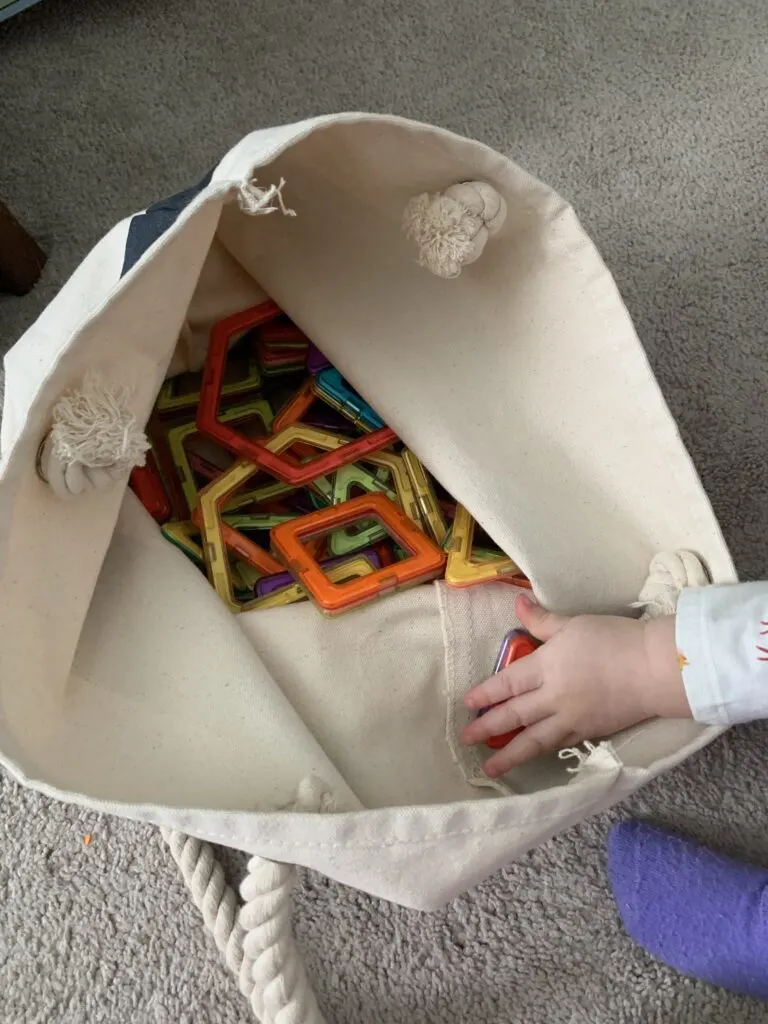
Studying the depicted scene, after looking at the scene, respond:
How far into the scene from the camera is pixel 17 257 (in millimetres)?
754

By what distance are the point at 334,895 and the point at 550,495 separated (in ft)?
0.96

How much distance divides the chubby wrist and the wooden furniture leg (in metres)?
0.57

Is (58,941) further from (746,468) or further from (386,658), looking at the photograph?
(746,468)

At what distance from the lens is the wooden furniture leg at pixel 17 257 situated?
2.41 ft

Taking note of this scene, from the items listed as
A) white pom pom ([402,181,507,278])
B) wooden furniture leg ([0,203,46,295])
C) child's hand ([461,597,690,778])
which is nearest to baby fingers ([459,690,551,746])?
child's hand ([461,597,690,778])

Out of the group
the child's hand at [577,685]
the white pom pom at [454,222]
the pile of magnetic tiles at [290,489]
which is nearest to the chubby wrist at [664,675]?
the child's hand at [577,685]

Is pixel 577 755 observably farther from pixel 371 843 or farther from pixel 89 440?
pixel 89 440

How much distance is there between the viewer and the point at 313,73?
0.88 meters

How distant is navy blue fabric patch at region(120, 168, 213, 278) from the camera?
0.43 metres

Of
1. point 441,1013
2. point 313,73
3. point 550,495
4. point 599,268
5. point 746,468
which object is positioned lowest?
point 441,1013

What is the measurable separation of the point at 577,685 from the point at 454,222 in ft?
0.84

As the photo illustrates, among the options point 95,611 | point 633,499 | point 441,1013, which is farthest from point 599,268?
point 441,1013

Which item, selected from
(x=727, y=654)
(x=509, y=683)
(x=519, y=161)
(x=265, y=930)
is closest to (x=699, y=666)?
(x=727, y=654)

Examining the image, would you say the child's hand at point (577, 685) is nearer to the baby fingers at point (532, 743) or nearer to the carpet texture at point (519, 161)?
the baby fingers at point (532, 743)
